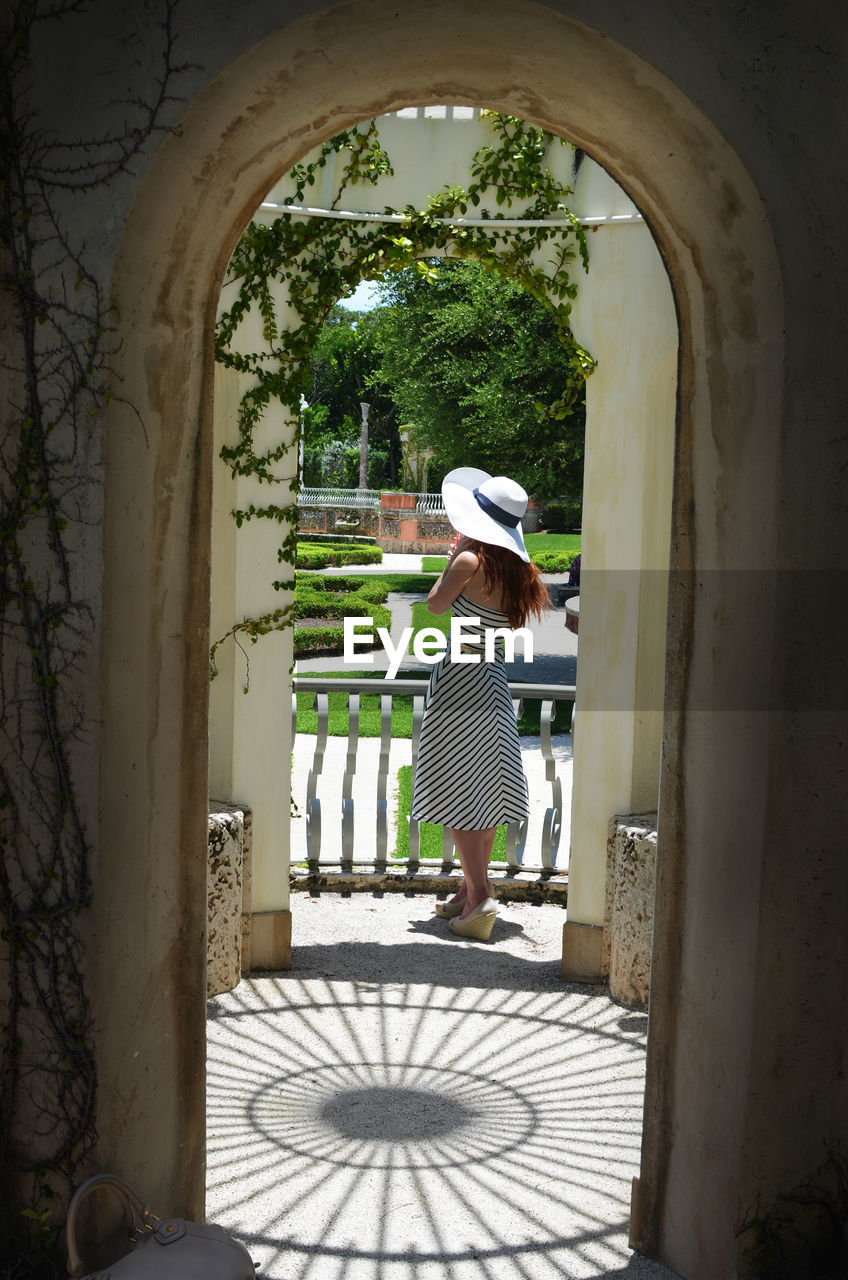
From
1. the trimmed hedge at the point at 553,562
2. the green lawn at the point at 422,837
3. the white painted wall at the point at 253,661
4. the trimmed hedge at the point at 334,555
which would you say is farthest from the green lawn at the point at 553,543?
the white painted wall at the point at 253,661

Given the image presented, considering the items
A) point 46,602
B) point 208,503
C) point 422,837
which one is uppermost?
point 208,503

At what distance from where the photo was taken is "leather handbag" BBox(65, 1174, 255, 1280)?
105 inches

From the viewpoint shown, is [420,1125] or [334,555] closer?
[420,1125]

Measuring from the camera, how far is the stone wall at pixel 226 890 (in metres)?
5.09

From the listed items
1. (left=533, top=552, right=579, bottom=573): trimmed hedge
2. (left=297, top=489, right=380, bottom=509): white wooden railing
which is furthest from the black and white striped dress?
(left=297, top=489, right=380, bottom=509): white wooden railing

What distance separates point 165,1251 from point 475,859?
3.45m

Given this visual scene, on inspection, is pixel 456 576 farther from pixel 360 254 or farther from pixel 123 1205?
pixel 123 1205

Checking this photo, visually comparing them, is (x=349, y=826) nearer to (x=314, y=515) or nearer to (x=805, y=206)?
(x=805, y=206)

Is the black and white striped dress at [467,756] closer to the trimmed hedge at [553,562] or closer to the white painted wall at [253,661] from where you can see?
the white painted wall at [253,661]

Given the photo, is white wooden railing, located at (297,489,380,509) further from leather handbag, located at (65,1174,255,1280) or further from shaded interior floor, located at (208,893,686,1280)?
leather handbag, located at (65,1174,255,1280)

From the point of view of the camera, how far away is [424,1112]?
4.33m

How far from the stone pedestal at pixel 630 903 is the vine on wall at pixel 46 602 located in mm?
2741

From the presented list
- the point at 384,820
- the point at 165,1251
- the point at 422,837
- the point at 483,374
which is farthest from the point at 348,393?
the point at 165,1251

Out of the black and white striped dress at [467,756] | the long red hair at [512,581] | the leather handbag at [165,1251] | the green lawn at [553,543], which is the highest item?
the green lawn at [553,543]
